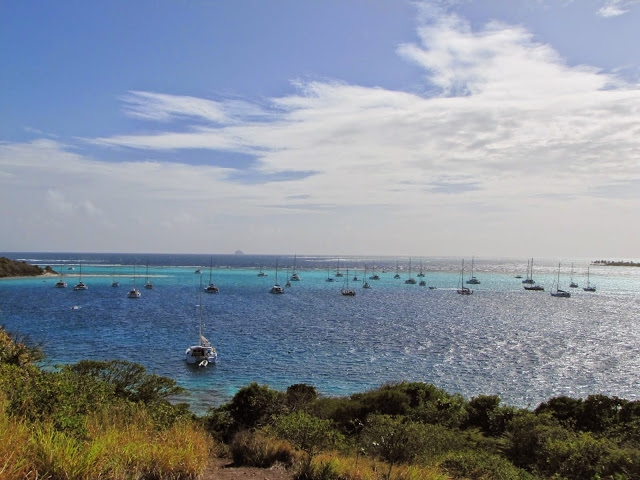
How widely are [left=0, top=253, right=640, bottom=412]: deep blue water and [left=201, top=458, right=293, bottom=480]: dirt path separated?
22.5 metres

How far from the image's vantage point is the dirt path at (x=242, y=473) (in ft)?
30.2

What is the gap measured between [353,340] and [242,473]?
46.5 meters

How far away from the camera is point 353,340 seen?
55500 millimetres

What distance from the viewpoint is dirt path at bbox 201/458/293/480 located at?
9216 millimetres

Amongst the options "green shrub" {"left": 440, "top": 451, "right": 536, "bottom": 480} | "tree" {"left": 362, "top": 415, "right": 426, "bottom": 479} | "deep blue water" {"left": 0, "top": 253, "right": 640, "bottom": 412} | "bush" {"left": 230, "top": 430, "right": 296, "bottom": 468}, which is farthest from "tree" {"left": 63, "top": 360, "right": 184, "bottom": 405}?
"green shrub" {"left": 440, "top": 451, "right": 536, "bottom": 480}

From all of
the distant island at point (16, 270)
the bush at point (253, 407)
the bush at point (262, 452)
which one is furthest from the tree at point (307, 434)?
the distant island at point (16, 270)

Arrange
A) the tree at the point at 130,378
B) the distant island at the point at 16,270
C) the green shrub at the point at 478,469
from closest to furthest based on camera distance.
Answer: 1. the green shrub at the point at 478,469
2. the tree at the point at 130,378
3. the distant island at the point at 16,270

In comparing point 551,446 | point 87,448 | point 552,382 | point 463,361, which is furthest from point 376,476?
point 463,361

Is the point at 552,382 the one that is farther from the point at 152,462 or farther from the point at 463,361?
the point at 152,462

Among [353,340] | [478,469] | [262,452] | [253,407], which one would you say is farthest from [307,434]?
[353,340]

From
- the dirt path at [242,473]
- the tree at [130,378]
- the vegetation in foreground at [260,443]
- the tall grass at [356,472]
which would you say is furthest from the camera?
the tree at [130,378]

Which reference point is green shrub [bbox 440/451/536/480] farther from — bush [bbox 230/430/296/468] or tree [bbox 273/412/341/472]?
bush [bbox 230/430/296/468]

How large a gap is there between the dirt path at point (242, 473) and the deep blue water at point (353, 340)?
2251 cm

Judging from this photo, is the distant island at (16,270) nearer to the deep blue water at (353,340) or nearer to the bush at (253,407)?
the deep blue water at (353,340)
